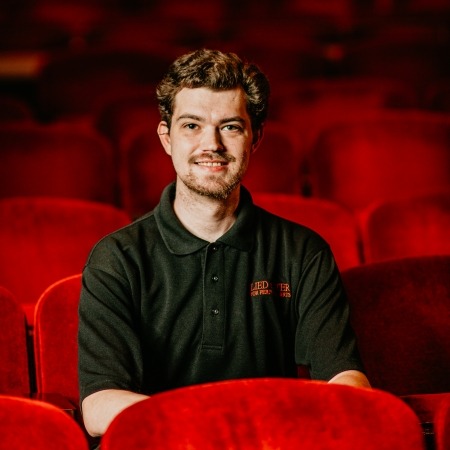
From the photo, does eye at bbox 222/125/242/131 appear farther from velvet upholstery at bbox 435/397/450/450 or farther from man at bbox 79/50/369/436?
velvet upholstery at bbox 435/397/450/450

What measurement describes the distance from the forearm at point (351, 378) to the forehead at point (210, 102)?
211mm

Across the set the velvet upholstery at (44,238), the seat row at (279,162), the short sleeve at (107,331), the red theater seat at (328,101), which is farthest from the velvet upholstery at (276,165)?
the short sleeve at (107,331)

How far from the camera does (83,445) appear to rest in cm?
52

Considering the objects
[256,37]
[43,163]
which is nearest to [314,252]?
[43,163]

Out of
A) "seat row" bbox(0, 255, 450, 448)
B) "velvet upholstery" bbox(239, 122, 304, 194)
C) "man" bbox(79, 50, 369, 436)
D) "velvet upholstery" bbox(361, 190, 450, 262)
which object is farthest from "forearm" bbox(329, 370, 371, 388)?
"velvet upholstery" bbox(239, 122, 304, 194)

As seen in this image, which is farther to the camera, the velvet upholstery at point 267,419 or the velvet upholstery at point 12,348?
the velvet upholstery at point 12,348

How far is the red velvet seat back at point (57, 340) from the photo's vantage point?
0.75 meters

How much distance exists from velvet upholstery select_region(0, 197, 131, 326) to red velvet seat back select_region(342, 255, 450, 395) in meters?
0.28

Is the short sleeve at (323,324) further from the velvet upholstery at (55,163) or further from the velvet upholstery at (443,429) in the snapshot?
the velvet upholstery at (55,163)

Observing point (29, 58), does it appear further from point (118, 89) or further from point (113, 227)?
point (113, 227)

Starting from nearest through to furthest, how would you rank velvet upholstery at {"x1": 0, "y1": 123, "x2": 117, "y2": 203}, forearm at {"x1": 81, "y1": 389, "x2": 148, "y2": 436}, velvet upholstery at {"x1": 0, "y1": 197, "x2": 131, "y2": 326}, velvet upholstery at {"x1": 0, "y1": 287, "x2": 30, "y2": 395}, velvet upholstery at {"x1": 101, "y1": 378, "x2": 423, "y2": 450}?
velvet upholstery at {"x1": 101, "y1": 378, "x2": 423, "y2": 450}, forearm at {"x1": 81, "y1": 389, "x2": 148, "y2": 436}, velvet upholstery at {"x1": 0, "y1": 287, "x2": 30, "y2": 395}, velvet upholstery at {"x1": 0, "y1": 197, "x2": 131, "y2": 326}, velvet upholstery at {"x1": 0, "y1": 123, "x2": 117, "y2": 203}

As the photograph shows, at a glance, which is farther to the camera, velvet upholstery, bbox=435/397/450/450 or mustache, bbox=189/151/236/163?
mustache, bbox=189/151/236/163

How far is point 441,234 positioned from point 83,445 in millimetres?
608

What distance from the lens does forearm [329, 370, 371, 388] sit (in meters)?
0.67
